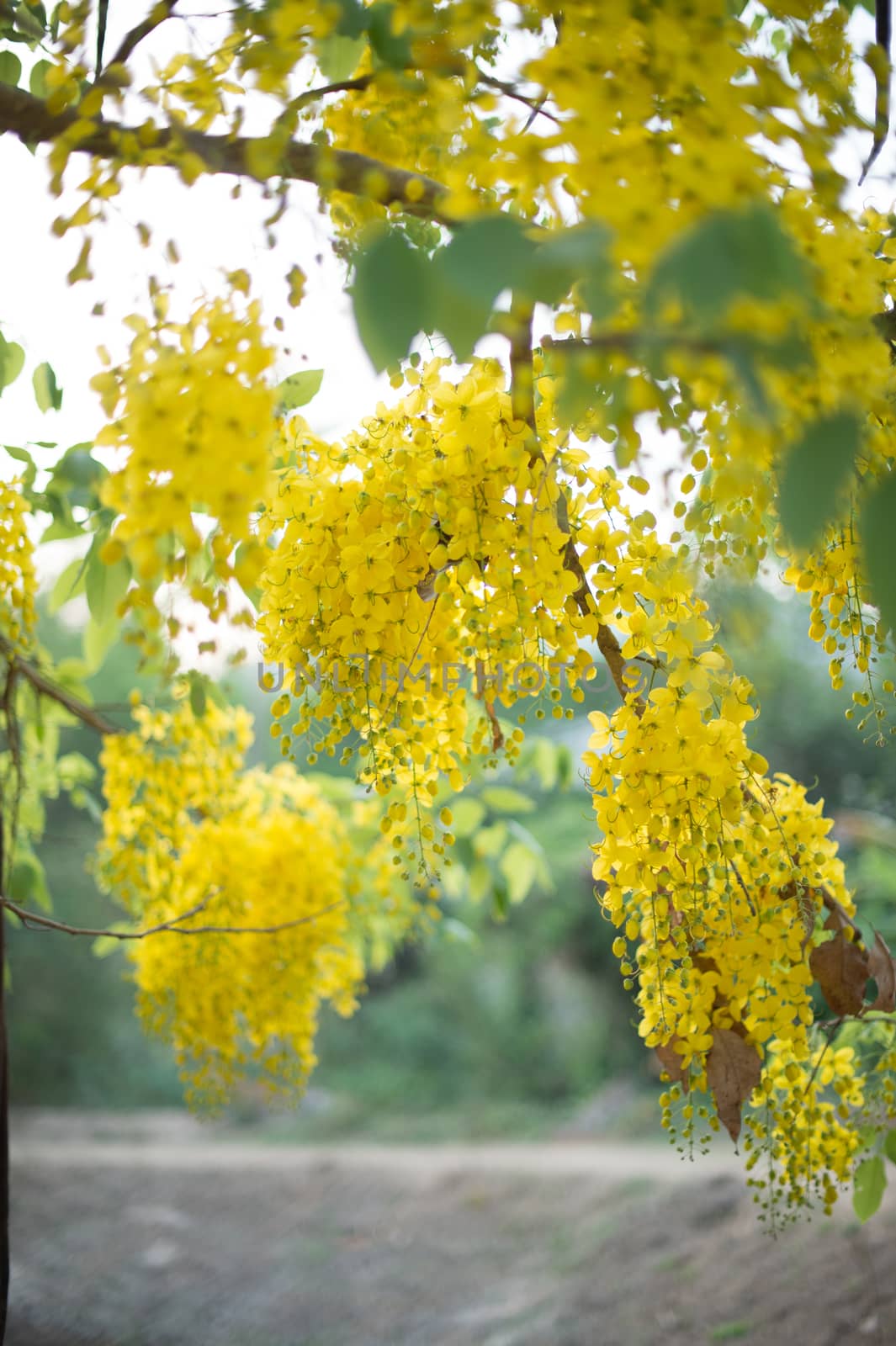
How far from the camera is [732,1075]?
103 centimetres

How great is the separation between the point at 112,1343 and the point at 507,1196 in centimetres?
184

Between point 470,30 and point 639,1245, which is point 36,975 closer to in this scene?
point 639,1245

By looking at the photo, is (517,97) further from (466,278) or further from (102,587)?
(102,587)

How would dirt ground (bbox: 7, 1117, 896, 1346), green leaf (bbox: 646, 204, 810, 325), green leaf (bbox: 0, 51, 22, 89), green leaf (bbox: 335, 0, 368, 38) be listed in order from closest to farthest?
green leaf (bbox: 646, 204, 810, 325), green leaf (bbox: 335, 0, 368, 38), green leaf (bbox: 0, 51, 22, 89), dirt ground (bbox: 7, 1117, 896, 1346)

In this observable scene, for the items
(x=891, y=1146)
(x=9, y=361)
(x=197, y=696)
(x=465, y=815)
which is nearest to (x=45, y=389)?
(x=9, y=361)

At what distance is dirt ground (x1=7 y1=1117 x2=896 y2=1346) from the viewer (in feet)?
6.57

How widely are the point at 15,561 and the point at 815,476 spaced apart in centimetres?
109

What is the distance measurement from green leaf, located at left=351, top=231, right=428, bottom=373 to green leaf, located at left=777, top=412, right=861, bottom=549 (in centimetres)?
23

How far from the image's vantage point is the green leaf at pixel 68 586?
4.73 feet

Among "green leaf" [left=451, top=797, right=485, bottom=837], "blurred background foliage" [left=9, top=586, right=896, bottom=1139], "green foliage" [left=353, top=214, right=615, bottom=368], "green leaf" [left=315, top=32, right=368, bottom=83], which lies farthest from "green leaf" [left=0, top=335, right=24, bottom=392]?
"blurred background foliage" [left=9, top=586, right=896, bottom=1139]

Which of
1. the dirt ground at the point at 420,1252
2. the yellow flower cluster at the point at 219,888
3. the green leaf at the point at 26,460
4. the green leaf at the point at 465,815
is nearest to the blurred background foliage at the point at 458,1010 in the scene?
the dirt ground at the point at 420,1252

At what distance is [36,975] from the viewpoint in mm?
5320

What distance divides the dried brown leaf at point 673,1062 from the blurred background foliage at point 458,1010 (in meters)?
3.39

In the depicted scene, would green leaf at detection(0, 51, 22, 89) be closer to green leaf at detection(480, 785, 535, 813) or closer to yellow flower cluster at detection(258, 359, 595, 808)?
yellow flower cluster at detection(258, 359, 595, 808)
